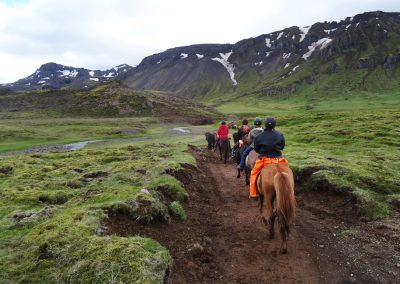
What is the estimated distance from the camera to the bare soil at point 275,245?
1070 centimetres

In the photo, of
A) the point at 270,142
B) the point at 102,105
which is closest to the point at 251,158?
the point at 270,142

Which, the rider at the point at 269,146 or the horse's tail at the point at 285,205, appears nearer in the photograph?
the horse's tail at the point at 285,205

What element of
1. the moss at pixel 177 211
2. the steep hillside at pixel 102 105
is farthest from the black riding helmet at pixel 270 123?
the steep hillside at pixel 102 105

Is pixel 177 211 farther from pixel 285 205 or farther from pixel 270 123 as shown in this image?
pixel 270 123

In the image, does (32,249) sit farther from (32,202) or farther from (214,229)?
(214,229)

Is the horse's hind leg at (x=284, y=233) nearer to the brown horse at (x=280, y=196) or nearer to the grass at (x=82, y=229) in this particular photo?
the brown horse at (x=280, y=196)

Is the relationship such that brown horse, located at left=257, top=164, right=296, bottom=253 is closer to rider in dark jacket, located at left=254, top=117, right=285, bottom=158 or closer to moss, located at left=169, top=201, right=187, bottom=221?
rider in dark jacket, located at left=254, top=117, right=285, bottom=158

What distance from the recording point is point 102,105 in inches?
6152

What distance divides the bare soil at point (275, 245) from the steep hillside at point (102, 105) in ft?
384

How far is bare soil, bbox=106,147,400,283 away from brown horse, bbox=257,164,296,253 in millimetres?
956

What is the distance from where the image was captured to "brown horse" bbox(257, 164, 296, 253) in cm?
1173

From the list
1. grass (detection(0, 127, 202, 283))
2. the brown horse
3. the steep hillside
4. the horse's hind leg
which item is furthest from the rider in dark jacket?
the steep hillside

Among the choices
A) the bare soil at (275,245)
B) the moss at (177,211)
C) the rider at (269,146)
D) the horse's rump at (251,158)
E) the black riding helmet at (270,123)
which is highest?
the black riding helmet at (270,123)

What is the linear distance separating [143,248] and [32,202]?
7.80 metres
